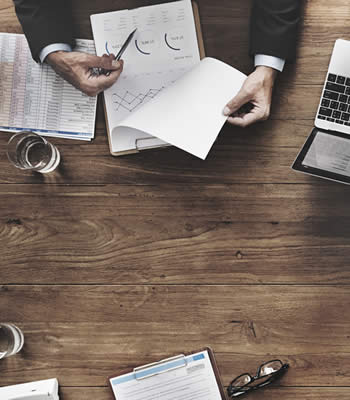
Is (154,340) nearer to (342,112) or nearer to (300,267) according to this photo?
(300,267)

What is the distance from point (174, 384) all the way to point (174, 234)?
362 millimetres

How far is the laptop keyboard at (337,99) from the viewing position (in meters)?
1.13

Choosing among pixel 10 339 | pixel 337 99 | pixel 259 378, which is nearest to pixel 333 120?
pixel 337 99

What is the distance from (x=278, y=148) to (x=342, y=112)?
168 mm

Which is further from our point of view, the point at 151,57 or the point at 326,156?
the point at 151,57

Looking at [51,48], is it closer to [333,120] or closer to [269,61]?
[269,61]

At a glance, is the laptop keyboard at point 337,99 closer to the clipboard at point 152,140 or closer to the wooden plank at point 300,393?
the clipboard at point 152,140

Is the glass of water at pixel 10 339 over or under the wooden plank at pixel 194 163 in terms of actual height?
under

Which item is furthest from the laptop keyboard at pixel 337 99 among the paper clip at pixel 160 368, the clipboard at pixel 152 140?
the paper clip at pixel 160 368

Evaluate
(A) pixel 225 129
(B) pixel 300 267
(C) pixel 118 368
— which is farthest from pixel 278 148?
(C) pixel 118 368

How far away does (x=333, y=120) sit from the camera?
3.75 feet

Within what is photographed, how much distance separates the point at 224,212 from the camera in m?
1.19

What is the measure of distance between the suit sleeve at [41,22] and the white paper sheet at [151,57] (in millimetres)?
146

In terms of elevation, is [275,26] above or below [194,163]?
above
